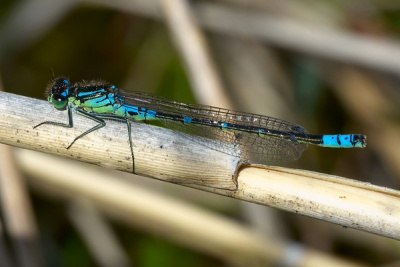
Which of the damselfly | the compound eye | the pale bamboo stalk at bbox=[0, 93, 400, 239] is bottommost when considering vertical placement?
the pale bamboo stalk at bbox=[0, 93, 400, 239]

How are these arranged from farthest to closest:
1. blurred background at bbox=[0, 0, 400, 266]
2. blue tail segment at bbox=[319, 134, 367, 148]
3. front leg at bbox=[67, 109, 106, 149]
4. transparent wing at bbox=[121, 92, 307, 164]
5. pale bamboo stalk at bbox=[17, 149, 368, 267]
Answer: blurred background at bbox=[0, 0, 400, 266] < pale bamboo stalk at bbox=[17, 149, 368, 267] < transparent wing at bbox=[121, 92, 307, 164] < blue tail segment at bbox=[319, 134, 367, 148] < front leg at bbox=[67, 109, 106, 149]

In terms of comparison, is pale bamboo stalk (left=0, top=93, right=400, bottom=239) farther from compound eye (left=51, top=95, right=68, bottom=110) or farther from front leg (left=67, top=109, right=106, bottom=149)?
compound eye (left=51, top=95, right=68, bottom=110)

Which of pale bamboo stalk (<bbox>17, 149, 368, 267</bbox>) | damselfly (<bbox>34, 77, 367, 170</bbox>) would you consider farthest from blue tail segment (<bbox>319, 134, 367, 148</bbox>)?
pale bamboo stalk (<bbox>17, 149, 368, 267</bbox>)

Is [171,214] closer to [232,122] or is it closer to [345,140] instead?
[232,122]

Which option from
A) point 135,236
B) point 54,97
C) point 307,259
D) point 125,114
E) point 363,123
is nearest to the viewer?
point 54,97

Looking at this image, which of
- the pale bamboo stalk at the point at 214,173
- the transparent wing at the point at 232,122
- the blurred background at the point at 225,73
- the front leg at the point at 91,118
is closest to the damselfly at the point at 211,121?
the transparent wing at the point at 232,122

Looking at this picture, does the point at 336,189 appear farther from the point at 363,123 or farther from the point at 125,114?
the point at 363,123

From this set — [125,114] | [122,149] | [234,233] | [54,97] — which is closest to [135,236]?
[234,233]

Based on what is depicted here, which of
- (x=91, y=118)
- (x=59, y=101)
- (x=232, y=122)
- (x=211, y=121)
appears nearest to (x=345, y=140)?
(x=232, y=122)
